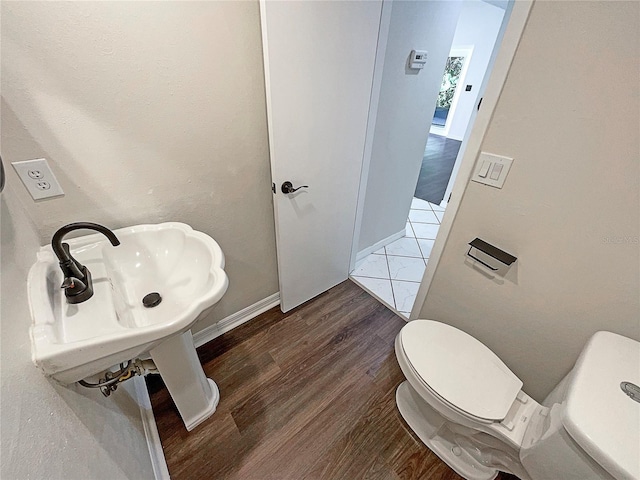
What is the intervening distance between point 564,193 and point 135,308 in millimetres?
1486

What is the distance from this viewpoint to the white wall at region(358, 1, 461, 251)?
145 cm

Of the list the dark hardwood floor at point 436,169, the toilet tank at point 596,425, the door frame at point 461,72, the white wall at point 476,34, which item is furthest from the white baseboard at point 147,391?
the door frame at point 461,72

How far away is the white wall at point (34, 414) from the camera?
1.39 feet

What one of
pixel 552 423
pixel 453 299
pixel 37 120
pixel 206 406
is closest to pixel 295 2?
pixel 37 120

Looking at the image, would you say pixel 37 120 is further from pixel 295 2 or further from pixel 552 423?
pixel 552 423

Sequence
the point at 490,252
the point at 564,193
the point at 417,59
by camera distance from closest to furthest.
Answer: the point at 564,193 → the point at 490,252 → the point at 417,59

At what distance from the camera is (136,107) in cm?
87

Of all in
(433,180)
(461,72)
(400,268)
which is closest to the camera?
(400,268)

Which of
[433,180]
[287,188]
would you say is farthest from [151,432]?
[433,180]

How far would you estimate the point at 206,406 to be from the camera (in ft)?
3.92

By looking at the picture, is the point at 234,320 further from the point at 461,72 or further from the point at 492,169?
the point at 461,72

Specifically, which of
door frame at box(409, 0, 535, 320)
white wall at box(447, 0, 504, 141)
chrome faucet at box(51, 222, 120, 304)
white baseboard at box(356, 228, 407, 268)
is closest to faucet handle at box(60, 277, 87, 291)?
chrome faucet at box(51, 222, 120, 304)

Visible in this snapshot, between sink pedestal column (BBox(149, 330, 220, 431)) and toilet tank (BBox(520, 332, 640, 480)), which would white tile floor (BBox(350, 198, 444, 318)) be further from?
sink pedestal column (BBox(149, 330, 220, 431))

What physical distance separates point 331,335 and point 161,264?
1050mm
